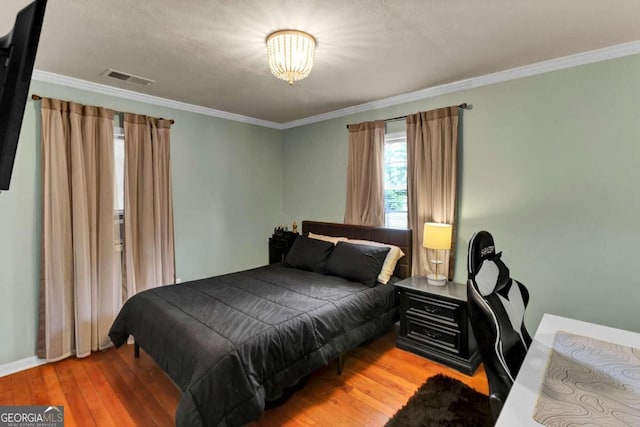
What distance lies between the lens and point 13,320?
2639mm

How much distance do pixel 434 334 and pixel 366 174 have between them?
1.85 m

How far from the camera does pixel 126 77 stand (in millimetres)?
2738

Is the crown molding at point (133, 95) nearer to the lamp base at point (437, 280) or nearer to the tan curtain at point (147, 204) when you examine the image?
the tan curtain at point (147, 204)

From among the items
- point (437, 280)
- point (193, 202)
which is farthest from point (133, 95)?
point (437, 280)

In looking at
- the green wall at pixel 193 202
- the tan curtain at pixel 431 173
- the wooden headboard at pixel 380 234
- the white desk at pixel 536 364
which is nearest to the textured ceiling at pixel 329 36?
the tan curtain at pixel 431 173

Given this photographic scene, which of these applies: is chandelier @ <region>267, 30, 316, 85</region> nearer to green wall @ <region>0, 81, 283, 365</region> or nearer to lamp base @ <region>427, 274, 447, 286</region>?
green wall @ <region>0, 81, 283, 365</region>

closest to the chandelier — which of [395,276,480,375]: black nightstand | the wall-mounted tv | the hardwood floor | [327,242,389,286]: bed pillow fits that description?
the wall-mounted tv

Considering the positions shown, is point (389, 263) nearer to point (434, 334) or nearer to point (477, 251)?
point (434, 334)

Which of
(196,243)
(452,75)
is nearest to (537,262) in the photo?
(452,75)

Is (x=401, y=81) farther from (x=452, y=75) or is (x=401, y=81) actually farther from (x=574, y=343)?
(x=574, y=343)

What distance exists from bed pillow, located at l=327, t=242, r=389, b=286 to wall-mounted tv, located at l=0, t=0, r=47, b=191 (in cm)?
266

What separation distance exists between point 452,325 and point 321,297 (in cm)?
116

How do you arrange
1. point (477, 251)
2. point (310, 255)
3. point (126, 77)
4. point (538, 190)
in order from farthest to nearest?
point (310, 255)
point (126, 77)
point (538, 190)
point (477, 251)

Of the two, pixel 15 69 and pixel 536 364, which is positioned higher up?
pixel 15 69
